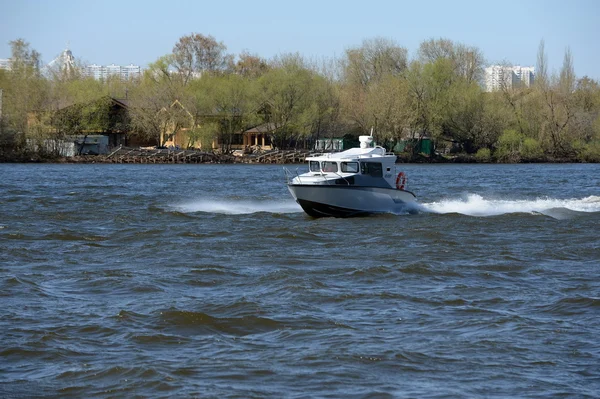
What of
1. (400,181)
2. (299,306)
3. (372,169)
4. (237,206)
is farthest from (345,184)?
(299,306)

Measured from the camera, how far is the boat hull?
3309cm

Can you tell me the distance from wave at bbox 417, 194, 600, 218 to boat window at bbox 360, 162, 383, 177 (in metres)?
4.09

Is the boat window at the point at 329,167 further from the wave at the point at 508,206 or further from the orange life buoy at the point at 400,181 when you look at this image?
the wave at the point at 508,206

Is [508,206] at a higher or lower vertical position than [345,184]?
lower

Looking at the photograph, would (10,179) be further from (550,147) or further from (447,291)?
(550,147)

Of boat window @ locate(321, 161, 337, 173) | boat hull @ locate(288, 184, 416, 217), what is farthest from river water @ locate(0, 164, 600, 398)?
boat window @ locate(321, 161, 337, 173)

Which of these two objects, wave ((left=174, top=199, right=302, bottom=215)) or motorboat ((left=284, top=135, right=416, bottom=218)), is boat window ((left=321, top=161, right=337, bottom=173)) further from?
wave ((left=174, top=199, right=302, bottom=215))

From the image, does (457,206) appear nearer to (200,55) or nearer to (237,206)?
(237,206)

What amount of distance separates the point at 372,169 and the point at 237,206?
970 centimetres

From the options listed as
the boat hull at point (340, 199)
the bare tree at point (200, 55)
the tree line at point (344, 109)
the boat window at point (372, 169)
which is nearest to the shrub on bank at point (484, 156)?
the tree line at point (344, 109)

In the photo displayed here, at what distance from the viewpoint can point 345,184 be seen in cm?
3344

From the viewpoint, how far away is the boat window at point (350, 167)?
111 feet

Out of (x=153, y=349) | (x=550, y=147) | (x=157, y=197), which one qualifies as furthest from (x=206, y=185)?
(x=550, y=147)

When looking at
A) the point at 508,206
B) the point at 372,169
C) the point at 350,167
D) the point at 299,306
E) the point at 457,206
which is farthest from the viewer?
the point at 508,206
